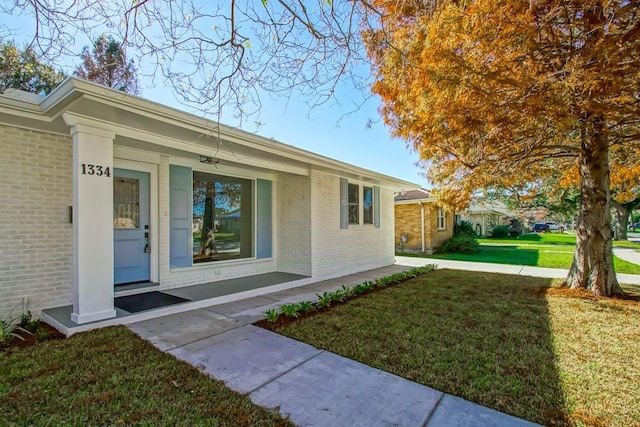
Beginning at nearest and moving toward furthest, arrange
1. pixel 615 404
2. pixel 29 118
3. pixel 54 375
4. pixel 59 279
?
pixel 615 404 < pixel 54 375 < pixel 29 118 < pixel 59 279

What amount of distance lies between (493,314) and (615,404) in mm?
2560

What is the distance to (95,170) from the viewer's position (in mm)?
4250

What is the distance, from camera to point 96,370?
310cm

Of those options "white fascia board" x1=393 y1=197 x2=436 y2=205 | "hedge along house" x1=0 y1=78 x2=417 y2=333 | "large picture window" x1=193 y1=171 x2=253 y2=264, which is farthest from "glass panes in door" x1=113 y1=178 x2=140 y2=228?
"white fascia board" x1=393 y1=197 x2=436 y2=205

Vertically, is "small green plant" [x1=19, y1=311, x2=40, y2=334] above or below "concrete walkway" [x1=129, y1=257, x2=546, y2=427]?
above

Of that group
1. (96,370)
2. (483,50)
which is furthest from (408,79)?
(96,370)

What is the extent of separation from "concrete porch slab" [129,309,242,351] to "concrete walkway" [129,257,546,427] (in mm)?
12

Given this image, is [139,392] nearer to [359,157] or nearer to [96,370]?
[96,370]

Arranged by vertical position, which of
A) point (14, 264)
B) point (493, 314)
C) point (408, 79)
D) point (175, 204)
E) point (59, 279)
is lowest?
point (493, 314)

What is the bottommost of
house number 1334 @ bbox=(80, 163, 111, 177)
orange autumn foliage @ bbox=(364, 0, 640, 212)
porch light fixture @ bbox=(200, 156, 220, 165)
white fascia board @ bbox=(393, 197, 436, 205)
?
house number 1334 @ bbox=(80, 163, 111, 177)

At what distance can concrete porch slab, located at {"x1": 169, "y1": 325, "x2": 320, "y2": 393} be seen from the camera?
10.1 ft

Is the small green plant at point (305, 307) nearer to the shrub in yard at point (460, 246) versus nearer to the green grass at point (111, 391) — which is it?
the green grass at point (111, 391)

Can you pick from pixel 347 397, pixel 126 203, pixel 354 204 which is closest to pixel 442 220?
pixel 354 204

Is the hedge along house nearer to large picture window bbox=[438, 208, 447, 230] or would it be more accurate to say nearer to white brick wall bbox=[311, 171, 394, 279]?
white brick wall bbox=[311, 171, 394, 279]
